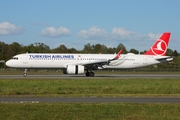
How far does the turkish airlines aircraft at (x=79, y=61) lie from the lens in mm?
47531

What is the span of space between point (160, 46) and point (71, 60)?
48.1ft

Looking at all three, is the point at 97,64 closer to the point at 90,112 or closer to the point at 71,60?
the point at 71,60

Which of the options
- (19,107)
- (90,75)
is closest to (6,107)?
(19,107)

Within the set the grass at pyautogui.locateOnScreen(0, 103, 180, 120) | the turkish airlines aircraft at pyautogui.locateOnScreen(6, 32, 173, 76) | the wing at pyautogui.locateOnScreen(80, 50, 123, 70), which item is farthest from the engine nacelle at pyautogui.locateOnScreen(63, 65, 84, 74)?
the grass at pyautogui.locateOnScreen(0, 103, 180, 120)

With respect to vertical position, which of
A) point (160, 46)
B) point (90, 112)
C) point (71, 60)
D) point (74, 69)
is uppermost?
point (160, 46)

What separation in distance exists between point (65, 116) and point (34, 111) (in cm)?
159

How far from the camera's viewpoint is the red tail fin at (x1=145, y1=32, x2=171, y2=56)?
Answer: 180 feet

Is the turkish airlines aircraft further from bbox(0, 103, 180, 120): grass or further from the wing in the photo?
bbox(0, 103, 180, 120): grass

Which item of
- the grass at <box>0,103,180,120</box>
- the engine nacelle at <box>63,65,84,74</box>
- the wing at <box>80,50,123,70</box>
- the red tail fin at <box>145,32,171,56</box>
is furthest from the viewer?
the red tail fin at <box>145,32,171,56</box>

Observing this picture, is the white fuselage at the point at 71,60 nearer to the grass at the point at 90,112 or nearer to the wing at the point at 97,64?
the wing at the point at 97,64

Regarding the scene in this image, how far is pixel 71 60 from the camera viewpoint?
48875 mm

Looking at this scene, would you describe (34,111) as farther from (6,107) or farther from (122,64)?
(122,64)

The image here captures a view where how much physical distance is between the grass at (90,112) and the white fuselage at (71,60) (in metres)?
32.0

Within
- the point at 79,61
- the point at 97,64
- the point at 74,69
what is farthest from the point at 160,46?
the point at 74,69
